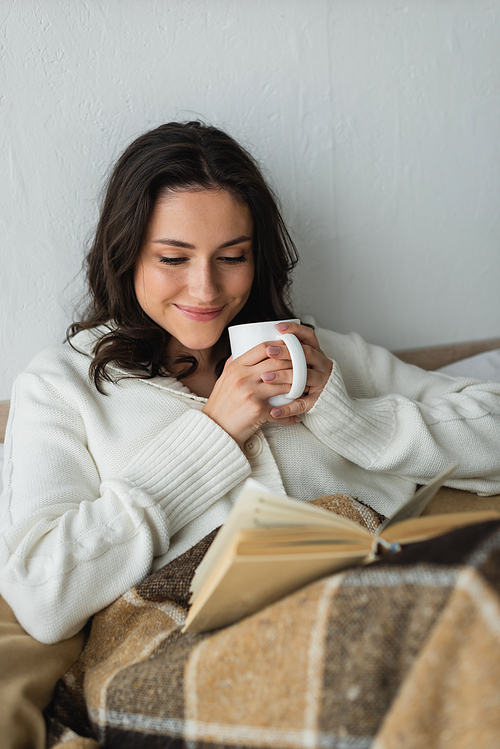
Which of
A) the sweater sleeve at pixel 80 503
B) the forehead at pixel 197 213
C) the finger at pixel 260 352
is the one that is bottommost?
the sweater sleeve at pixel 80 503

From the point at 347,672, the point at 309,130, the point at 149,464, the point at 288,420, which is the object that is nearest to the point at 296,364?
the point at 288,420

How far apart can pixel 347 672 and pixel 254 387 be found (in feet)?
1.90

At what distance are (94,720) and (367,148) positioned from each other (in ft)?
4.63

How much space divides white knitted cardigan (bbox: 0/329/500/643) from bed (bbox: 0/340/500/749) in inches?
8.8

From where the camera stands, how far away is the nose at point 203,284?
1111 millimetres

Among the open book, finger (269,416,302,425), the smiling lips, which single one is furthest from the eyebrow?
the open book

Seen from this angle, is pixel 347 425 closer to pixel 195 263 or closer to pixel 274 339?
pixel 274 339

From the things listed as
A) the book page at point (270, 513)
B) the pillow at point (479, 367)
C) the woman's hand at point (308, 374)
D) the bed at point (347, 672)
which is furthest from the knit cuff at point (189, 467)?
the pillow at point (479, 367)

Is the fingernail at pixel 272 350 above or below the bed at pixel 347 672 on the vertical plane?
above

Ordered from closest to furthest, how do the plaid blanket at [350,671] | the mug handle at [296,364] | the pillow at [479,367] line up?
the plaid blanket at [350,671]
the mug handle at [296,364]
the pillow at [479,367]

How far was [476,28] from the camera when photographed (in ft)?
5.24

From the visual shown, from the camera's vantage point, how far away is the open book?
57cm

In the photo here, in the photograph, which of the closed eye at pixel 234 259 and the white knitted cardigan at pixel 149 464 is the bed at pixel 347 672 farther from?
the closed eye at pixel 234 259

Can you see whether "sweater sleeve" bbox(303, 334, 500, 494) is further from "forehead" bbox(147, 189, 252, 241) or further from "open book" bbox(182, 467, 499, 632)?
"open book" bbox(182, 467, 499, 632)
